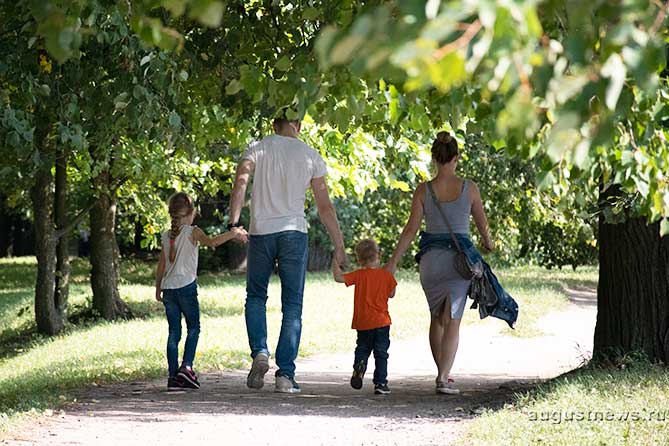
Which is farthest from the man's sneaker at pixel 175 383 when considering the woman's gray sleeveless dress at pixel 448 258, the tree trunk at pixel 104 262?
the tree trunk at pixel 104 262

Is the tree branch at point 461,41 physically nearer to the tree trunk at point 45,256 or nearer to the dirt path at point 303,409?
Result: the dirt path at point 303,409

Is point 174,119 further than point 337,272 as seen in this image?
No

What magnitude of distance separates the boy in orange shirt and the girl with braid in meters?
1.24

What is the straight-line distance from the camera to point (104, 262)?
20484 millimetres

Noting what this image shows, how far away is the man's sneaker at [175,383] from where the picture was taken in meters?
10.1

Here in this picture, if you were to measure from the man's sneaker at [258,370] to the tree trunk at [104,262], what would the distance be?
451 inches

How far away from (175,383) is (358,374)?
4.83 feet

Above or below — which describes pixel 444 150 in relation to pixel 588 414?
above

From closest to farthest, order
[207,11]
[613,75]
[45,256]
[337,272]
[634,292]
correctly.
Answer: [613,75] → [207,11] → [337,272] → [634,292] → [45,256]

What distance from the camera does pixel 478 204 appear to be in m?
9.67

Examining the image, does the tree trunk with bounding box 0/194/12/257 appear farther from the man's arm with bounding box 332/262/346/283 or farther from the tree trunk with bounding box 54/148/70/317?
the man's arm with bounding box 332/262/346/283

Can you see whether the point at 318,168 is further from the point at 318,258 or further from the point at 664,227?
the point at 318,258

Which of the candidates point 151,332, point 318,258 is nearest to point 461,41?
point 151,332

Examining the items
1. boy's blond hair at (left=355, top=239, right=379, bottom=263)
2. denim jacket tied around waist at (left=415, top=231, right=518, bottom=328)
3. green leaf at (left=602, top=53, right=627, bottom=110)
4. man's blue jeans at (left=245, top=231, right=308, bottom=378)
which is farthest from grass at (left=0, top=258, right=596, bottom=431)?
green leaf at (left=602, top=53, right=627, bottom=110)
